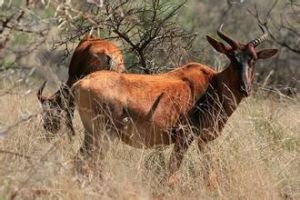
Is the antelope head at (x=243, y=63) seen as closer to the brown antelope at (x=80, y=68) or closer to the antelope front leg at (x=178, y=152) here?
the antelope front leg at (x=178, y=152)

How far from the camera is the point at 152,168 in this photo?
963cm

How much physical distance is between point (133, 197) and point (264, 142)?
3.39 m

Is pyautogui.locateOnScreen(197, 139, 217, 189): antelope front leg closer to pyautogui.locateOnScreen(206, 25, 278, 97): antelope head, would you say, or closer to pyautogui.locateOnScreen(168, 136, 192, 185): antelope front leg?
pyautogui.locateOnScreen(168, 136, 192, 185): antelope front leg

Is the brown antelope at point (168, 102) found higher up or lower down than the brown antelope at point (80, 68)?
higher up

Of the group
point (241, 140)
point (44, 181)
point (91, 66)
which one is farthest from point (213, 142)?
point (44, 181)

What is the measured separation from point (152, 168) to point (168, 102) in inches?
30.6

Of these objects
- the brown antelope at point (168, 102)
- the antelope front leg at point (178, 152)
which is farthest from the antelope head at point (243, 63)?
the antelope front leg at point (178, 152)

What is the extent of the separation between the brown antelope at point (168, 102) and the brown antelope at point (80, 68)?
1.23 m

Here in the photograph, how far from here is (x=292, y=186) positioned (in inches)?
356

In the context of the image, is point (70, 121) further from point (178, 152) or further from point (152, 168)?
point (178, 152)

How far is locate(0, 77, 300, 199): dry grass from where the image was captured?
7449 mm

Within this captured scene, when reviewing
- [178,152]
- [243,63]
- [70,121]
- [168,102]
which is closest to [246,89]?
[243,63]

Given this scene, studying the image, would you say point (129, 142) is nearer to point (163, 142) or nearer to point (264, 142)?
point (163, 142)

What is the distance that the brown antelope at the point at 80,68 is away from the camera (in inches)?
423
